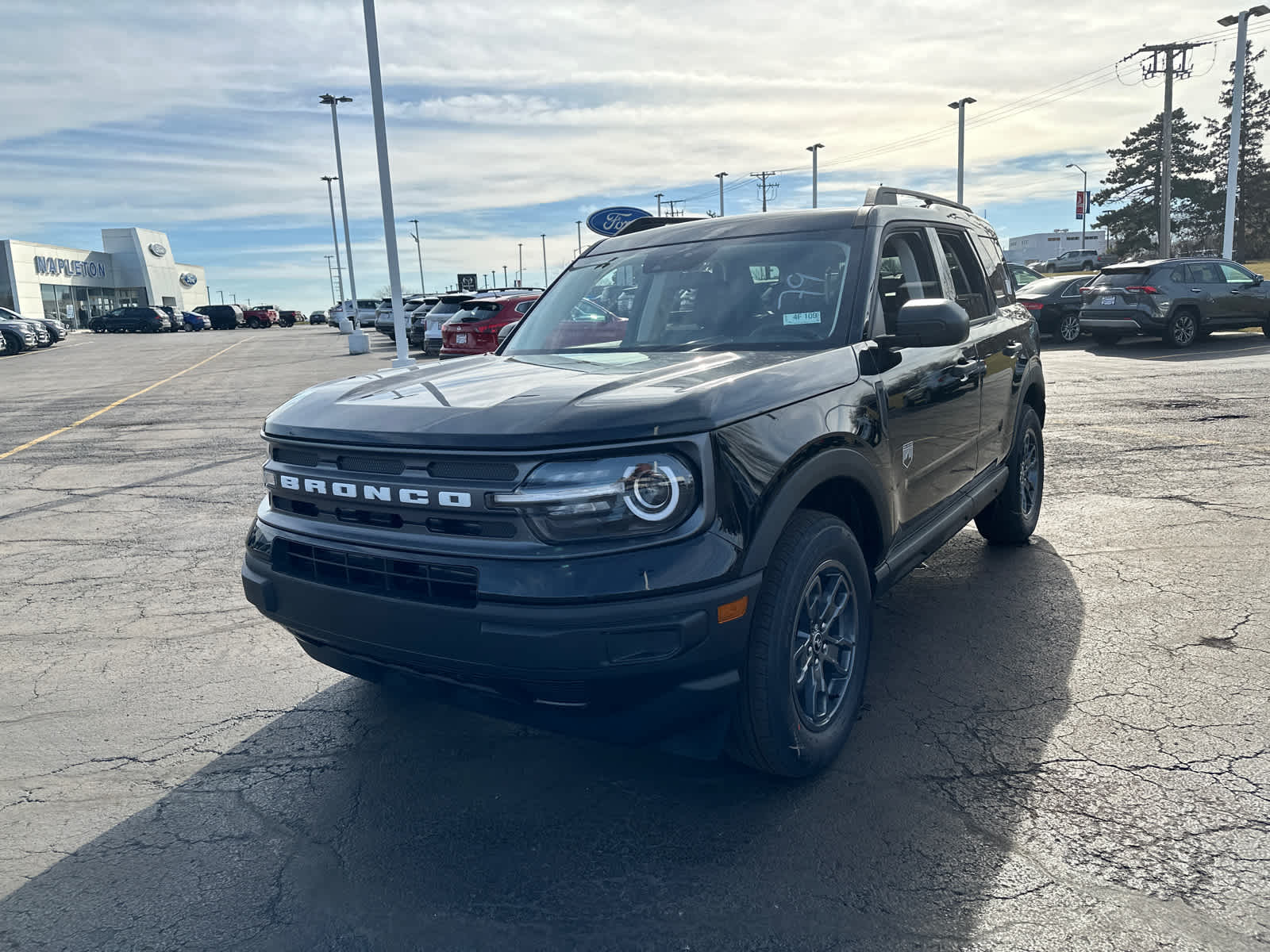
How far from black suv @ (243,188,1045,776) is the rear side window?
17.3 m

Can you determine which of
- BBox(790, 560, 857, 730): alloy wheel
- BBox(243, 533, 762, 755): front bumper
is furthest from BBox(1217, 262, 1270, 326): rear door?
BBox(243, 533, 762, 755): front bumper

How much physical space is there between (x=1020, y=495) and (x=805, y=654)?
3163 mm

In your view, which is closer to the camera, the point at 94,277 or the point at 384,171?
the point at 384,171

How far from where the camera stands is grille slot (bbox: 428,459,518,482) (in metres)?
2.62

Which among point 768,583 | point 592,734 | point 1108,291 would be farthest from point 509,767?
point 1108,291

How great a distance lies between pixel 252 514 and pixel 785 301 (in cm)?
504

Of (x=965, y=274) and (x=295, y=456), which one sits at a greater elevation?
(x=965, y=274)

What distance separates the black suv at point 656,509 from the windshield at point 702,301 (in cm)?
1

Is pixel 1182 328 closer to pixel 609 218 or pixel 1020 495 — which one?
pixel 609 218

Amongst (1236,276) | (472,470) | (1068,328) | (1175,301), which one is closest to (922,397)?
(472,470)

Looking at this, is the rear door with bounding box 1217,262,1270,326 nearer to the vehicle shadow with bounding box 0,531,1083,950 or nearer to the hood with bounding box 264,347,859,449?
the vehicle shadow with bounding box 0,531,1083,950

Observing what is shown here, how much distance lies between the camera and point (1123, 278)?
1895 centimetres

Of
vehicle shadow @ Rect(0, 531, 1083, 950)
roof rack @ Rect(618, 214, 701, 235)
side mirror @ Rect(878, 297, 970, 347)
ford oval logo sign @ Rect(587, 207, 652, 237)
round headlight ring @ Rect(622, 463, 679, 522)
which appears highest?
ford oval logo sign @ Rect(587, 207, 652, 237)

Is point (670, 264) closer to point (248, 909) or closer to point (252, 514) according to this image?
point (248, 909)
